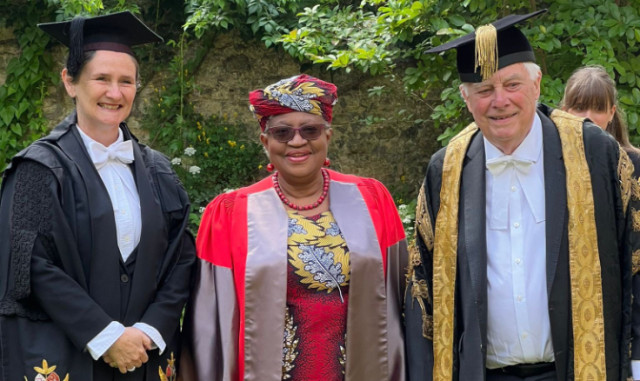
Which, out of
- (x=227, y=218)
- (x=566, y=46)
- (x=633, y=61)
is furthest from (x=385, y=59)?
(x=227, y=218)

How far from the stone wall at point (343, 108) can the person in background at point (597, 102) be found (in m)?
3.44

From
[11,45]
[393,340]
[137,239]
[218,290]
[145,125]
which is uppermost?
[11,45]

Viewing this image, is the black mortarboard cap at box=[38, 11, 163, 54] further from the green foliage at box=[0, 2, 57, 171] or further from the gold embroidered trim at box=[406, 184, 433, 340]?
the green foliage at box=[0, 2, 57, 171]

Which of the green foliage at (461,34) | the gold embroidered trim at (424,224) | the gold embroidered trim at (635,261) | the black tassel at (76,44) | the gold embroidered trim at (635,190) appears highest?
the green foliage at (461,34)

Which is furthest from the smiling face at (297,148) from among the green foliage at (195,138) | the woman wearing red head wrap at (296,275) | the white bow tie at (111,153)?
the green foliage at (195,138)

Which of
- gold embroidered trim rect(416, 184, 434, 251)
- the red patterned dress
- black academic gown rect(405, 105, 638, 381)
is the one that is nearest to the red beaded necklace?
the red patterned dress

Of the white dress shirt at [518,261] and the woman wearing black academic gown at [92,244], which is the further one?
the woman wearing black academic gown at [92,244]

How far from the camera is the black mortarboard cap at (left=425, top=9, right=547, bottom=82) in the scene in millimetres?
2881

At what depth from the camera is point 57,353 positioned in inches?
116

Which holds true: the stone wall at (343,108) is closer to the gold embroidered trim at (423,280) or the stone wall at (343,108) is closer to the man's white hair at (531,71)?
the gold embroidered trim at (423,280)

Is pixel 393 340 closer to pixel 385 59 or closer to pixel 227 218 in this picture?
pixel 227 218

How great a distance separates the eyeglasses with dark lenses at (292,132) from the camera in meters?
3.20

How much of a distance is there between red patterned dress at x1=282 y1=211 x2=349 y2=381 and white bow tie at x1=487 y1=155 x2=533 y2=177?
0.71 m

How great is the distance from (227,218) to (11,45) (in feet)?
17.2
